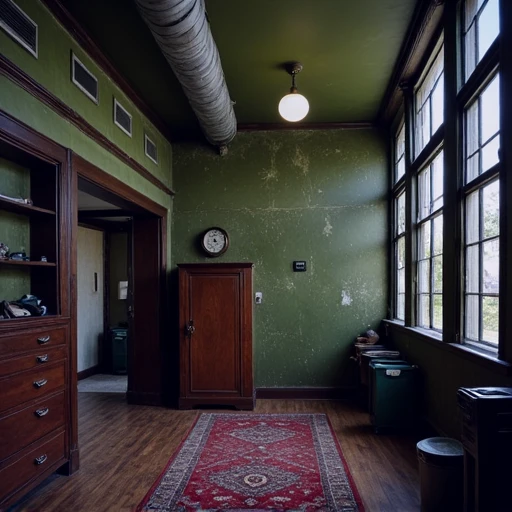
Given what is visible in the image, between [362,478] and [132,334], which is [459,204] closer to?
[362,478]

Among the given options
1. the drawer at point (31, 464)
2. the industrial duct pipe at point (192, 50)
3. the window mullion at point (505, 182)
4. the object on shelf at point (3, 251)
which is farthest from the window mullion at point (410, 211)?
the object on shelf at point (3, 251)

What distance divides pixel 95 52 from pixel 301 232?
3261 millimetres

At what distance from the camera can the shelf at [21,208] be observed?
293cm

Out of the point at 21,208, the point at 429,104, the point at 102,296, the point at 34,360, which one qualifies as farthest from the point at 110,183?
the point at 102,296

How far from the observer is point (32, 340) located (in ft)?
10.1

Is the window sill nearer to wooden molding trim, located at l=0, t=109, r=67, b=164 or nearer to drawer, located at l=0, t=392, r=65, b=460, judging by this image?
drawer, located at l=0, t=392, r=65, b=460

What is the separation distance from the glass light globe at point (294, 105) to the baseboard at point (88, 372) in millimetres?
5354

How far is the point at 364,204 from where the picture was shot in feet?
20.1

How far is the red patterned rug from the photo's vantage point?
3.05 metres

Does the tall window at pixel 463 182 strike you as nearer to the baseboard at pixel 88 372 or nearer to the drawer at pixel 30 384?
the drawer at pixel 30 384

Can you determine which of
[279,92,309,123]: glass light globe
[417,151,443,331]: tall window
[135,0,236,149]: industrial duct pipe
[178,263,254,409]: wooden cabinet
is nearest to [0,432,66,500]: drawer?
[178,263,254,409]: wooden cabinet

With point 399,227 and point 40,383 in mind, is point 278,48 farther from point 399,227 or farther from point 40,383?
point 40,383

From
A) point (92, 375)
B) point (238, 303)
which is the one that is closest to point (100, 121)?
point (238, 303)

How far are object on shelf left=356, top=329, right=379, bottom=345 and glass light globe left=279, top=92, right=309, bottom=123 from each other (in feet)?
9.26
